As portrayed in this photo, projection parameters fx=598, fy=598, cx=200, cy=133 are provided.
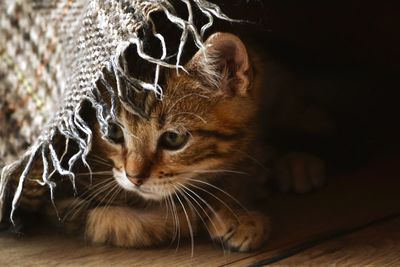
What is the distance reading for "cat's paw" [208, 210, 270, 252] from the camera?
108 cm

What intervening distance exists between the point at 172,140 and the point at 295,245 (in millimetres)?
301

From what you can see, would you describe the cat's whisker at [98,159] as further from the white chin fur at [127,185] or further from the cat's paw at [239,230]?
the cat's paw at [239,230]

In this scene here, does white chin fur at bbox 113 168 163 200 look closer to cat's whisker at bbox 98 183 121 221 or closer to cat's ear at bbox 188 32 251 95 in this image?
cat's whisker at bbox 98 183 121 221

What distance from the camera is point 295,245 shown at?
3.63 feet

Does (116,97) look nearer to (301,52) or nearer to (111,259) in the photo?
(111,259)

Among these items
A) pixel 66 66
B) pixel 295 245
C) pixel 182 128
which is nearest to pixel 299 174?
pixel 295 245

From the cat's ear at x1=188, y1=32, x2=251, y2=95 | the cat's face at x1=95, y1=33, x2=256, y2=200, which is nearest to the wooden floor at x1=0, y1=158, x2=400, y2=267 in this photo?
the cat's face at x1=95, y1=33, x2=256, y2=200

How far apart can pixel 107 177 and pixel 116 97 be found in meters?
0.28

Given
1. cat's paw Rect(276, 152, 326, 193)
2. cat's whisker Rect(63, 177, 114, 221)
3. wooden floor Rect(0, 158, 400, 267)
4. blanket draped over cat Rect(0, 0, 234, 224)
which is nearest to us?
blanket draped over cat Rect(0, 0, 234, 224)

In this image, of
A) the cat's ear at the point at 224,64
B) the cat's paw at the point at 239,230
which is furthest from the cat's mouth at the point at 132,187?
the cat's ear at the point at 224,64

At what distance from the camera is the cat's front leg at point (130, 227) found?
1.10 meters

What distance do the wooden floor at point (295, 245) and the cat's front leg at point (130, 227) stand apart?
0.06 ft

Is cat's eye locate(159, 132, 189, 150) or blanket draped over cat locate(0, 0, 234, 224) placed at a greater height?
blanket draped over cat locate(0, 0, 234, 224)

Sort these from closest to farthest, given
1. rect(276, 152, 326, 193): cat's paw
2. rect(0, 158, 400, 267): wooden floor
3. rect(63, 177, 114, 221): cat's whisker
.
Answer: rect(0, 158, 400, 267): wooden floor, rect(63, 177, 114, 221): cat's whisker, rect(276, 152, 326, 193): cat's paw
